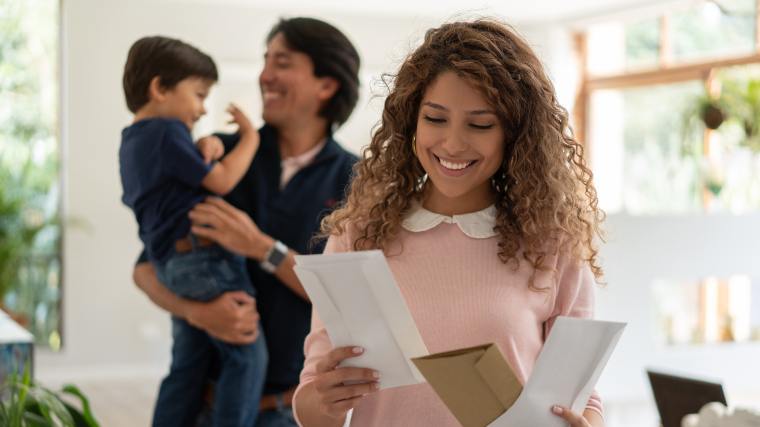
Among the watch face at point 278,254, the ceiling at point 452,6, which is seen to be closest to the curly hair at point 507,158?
the watch face at point 278,254

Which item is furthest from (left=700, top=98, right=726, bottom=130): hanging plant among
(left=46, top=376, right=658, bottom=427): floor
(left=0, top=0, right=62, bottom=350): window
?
(left=0, top=0, right=62, bottom=350): window

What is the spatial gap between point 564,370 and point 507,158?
0.42m

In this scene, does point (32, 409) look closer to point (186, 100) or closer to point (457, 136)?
point (186, 100)

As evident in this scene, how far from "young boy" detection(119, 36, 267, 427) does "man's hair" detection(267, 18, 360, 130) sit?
189 mm

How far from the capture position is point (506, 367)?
1.31 m

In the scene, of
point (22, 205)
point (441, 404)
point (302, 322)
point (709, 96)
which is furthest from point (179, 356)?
point (709, 96)

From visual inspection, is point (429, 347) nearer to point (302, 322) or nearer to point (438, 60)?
point (438, 60)

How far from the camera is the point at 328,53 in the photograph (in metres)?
2.26

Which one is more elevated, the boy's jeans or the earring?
the earring

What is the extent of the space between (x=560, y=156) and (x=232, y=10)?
6.83 metres

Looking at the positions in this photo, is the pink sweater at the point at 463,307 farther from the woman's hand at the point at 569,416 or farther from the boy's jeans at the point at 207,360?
the boy's jeans at the point at 207,360

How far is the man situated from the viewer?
7.24ft

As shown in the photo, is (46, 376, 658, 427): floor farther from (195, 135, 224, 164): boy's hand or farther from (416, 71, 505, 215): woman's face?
(416, 71, 505, 215): woman's face

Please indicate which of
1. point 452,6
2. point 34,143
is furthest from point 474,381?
point 34,143
